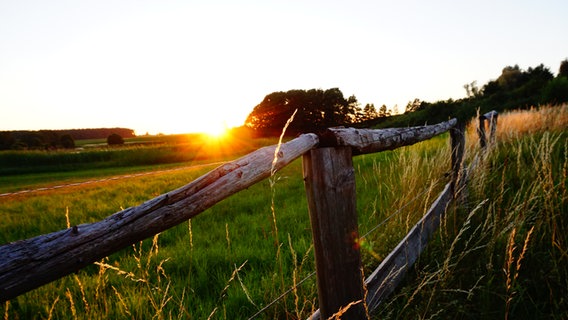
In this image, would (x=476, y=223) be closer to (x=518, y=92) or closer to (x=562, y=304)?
(x=562, y=304)

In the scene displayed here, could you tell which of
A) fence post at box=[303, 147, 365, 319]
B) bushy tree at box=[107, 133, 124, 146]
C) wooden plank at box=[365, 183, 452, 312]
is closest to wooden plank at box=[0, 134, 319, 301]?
fence post at box=[303, 147, 365, 319]

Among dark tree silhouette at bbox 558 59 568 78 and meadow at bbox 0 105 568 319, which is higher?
dark tree silhouette at bbox 558 59 568 78

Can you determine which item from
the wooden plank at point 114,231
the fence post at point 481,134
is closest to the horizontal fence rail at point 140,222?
the wooden plank at point 114,231

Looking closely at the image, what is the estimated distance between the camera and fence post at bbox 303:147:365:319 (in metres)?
1.48

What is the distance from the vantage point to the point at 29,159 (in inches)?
1152

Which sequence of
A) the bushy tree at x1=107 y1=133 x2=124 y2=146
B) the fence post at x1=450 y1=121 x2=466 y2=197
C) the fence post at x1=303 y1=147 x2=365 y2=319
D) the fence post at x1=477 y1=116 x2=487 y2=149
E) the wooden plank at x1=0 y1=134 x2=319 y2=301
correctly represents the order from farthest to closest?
the bushy tree at x1=107 y1=133 x2=124 y2=146
the fence post at x1=477 y1=116 x2=487 y2=149
the fence post at x1=450 y1=121 x2=466 y2=197
the fence post at x1=303 y1=147 x2=365 y2=319
the wooden plank at x1=0 y1=134 x2=319 y2=301

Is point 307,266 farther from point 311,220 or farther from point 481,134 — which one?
point 481,134

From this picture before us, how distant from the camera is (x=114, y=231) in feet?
2.73

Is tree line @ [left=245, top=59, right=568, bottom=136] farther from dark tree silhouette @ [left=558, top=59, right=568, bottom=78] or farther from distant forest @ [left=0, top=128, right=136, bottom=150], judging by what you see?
distant forest @ [left=0, top=128, right=136, bottom=150]

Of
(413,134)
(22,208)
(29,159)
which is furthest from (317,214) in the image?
(29,159)

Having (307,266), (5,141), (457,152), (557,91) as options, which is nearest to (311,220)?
(307,266)

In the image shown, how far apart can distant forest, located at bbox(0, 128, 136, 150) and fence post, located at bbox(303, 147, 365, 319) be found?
1826 inches

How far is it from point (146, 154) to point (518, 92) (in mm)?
39990

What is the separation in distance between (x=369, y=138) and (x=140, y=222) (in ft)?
4.36
